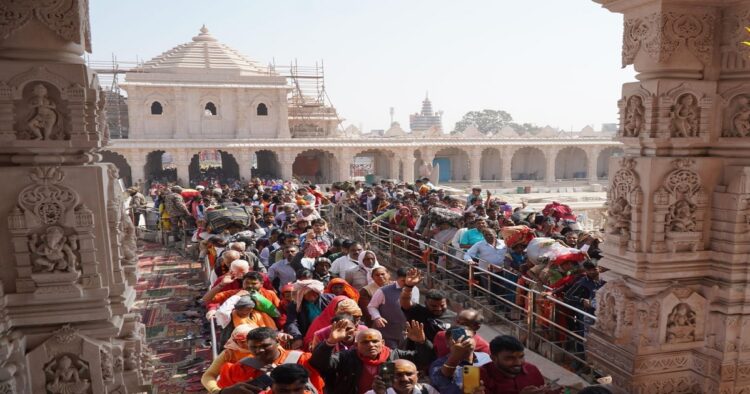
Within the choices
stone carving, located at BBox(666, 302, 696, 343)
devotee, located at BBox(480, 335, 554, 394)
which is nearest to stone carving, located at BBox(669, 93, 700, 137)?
stone carving, located at BBox(666, 302, 696, 343)

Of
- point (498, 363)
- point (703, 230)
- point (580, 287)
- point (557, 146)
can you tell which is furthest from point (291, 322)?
point (557, 146)

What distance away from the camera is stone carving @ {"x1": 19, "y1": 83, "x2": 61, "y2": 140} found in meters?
2.74

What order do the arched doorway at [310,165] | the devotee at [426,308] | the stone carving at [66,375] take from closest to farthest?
the stone carving at [66,375] → the devotee at [426,308] → the arched doorway at [310,165]

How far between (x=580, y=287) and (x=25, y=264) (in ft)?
15.3

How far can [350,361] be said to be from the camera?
352cm

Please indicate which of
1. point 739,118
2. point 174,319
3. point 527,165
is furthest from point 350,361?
point 527,165

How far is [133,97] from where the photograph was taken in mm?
27516

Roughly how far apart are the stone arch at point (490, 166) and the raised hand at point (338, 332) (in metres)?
34.6

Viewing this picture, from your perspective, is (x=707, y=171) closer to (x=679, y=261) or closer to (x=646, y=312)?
(x=679, y=261)

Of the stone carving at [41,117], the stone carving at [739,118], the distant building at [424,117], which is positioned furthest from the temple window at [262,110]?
the distant building at [424,117]

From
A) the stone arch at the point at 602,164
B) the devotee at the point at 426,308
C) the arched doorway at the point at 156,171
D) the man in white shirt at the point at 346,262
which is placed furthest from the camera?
the stone arch at the point at 602,164

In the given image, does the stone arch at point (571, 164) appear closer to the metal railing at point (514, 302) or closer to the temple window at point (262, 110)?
the temple window at point (262, 110)

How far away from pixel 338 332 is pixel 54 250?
1.75 metres

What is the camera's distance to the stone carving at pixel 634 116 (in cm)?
362
